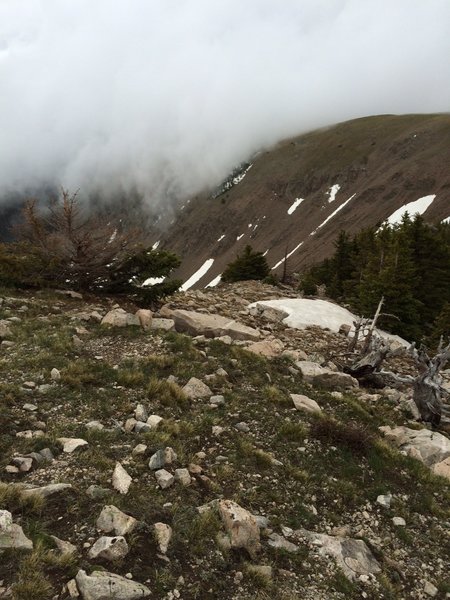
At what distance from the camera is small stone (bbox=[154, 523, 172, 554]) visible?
17.0 ft

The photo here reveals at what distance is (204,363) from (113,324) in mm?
3292

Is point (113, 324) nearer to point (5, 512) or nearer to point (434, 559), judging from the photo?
point (5, 512)

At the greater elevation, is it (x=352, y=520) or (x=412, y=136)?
(x=412, y=136)

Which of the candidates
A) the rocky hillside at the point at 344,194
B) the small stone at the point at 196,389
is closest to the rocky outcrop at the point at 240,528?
the small stone at the point at 196,389

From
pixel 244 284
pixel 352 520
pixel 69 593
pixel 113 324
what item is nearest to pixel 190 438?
pixel 352 520

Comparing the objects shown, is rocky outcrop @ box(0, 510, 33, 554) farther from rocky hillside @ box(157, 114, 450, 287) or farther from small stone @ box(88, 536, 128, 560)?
rocky hillside @ box(157, 114, 450, 287)

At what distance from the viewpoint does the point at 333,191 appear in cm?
16912

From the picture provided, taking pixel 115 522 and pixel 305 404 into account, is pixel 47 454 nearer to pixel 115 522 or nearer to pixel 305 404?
pixel 115 522

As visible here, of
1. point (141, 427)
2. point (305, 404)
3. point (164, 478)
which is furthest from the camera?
point (305, 404)

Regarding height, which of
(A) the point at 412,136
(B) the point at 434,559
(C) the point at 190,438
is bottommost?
(B) the point at 434,559

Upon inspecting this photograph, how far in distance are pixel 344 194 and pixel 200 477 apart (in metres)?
167

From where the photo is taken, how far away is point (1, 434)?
6.90 meters

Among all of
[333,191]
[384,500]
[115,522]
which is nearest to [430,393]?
[384,500]

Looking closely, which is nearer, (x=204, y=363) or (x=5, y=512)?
(x=5, y=512)
